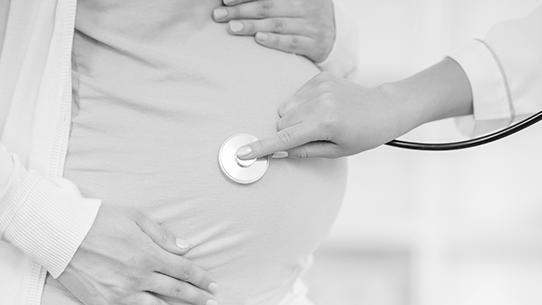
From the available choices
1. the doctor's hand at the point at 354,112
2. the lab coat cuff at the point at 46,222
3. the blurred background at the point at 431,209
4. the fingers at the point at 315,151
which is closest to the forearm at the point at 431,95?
the doctor's hand at the point at 354,112

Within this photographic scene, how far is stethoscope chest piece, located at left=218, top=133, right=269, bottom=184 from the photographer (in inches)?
28.1

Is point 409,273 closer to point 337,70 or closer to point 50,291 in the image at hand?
point 337,70

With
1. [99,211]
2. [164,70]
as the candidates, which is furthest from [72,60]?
[99,211]

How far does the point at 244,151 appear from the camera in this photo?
0.71 m

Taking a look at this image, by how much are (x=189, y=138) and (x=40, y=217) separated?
20 centimetres

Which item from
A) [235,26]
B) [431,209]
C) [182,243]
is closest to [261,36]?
[235,26]

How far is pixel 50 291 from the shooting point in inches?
26.2

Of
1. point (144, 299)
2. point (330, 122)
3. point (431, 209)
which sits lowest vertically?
point (144, 299)

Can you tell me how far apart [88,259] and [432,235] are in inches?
63.3

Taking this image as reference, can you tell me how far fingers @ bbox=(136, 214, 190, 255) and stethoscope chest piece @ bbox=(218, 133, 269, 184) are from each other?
0.34 ft

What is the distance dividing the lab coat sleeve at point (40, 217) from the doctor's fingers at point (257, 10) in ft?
1.11

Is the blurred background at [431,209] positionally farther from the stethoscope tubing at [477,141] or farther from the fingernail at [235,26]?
the fingernail at [235,26]

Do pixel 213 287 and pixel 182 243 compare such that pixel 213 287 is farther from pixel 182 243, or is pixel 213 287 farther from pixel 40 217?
pixel 40 217

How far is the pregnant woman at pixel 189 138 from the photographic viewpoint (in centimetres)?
70
